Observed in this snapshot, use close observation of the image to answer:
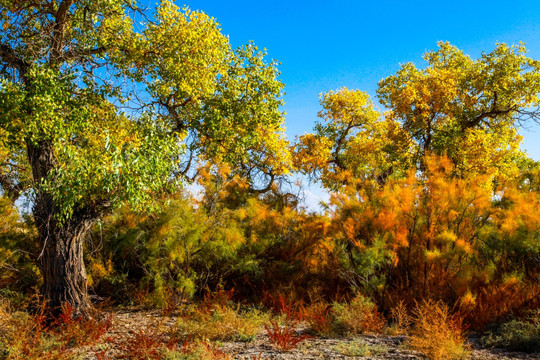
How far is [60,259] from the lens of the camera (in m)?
6.65

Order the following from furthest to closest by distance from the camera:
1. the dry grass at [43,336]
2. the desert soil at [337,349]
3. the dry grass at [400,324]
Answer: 1. the dry grass at [400,324]
2. the desert soil at [337,349]
3. the dry grass at [43,336]

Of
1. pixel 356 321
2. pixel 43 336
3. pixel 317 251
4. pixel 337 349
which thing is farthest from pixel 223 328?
pixel 317 251

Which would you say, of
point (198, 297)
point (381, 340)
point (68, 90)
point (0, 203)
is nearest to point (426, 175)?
point (381, 340)

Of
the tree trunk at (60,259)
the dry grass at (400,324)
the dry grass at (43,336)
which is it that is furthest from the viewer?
the tree trunk at (60,259)

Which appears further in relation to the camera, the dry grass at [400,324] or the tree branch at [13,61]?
the tree branch at [13,61]

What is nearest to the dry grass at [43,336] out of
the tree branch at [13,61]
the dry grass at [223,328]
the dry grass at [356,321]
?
the dry grass at [223,328]

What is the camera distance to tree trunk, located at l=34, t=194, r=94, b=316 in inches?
261

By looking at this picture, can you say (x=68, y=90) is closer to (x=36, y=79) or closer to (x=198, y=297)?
(x=36, y=79)

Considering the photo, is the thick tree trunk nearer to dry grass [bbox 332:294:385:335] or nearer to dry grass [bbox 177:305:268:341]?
dry grass [bbox 177:305:268:341]

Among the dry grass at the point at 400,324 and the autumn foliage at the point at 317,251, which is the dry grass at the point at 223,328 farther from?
the dry grass at the point at 400,324

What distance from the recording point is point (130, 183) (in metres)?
5.70

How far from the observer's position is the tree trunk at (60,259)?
21.7ft

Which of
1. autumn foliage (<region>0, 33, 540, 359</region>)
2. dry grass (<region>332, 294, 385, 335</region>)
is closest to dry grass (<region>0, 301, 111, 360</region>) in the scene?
autumn foliage (<region>0, 33, 540, 359</region>)

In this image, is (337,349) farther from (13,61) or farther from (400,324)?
(13,61)
